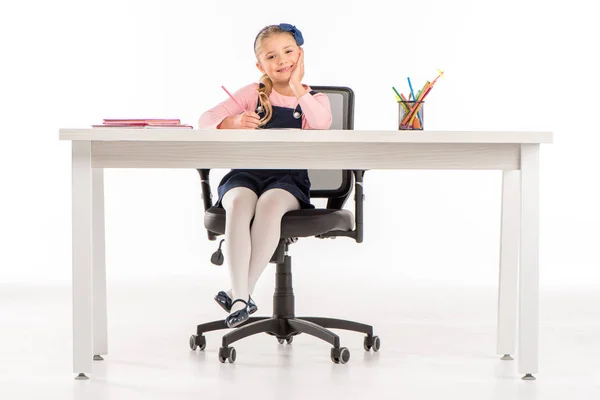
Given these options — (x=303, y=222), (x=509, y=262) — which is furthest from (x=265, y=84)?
(x=509, y=262)

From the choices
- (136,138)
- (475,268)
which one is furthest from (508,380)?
(475,268)

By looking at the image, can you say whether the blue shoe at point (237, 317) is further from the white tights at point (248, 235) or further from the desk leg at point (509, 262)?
the desk leg at point (509, 262)

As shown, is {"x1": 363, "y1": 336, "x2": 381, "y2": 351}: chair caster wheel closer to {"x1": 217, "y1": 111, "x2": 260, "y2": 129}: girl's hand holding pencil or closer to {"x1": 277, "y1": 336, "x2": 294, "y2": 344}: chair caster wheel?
{"x1": 277, "y1": 336, "x2": 294, "y2": 344}: chair caster wheel

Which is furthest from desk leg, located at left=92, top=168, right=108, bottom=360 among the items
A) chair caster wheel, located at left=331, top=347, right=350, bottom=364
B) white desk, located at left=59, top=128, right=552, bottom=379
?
chair caster wheel, located at left=331, top=347, right=350, bottom=364

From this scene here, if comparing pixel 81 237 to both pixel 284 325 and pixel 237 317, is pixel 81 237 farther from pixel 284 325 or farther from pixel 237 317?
pixel 284 325

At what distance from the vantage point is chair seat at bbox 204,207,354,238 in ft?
10.2

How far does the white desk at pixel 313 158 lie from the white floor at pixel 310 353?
6.9 inches

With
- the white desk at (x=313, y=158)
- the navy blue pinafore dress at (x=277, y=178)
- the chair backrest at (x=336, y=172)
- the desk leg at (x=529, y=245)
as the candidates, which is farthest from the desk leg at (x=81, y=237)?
the desk leg at (x=529, y=245)

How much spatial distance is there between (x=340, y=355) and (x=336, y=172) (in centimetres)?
71

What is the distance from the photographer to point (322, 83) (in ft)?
17.8

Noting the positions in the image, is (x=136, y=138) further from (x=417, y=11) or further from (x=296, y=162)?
(x=417, y=11)

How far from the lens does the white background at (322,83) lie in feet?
18.0

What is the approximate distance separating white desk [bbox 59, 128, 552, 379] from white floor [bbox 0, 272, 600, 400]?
17 centimetres

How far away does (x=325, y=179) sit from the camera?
11.6ft
